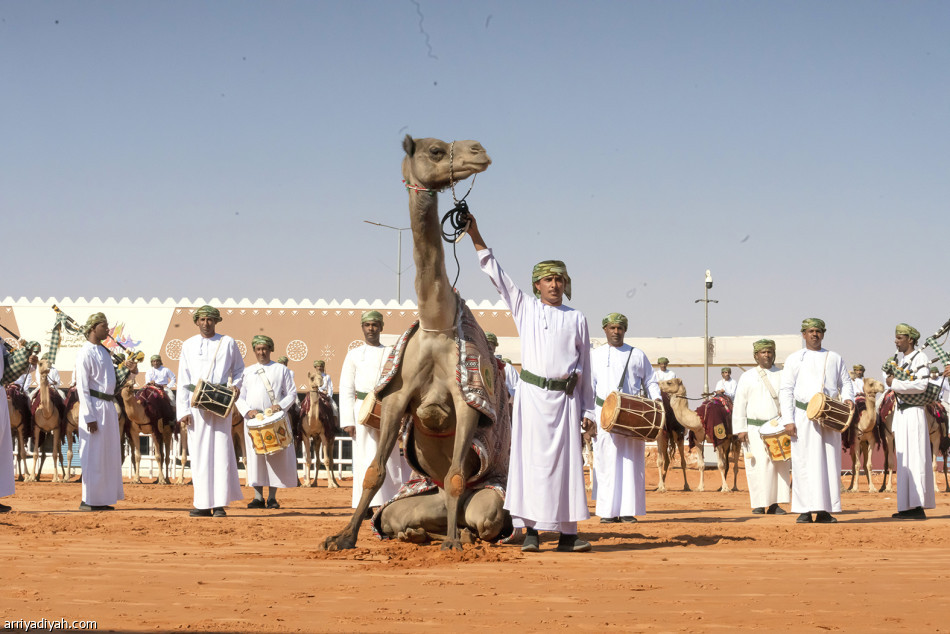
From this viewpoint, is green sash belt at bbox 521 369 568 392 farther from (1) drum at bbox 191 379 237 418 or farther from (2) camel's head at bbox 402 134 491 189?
(1) drum at bbox 191 379 237 418

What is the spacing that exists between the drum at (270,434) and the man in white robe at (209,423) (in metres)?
1.21

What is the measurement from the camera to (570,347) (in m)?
7.88

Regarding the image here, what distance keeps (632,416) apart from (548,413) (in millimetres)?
3008

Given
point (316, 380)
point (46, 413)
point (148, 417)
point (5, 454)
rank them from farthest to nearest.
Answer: point (316, 380) → point (46, 413) → point (148, 417) → point (5, 454)

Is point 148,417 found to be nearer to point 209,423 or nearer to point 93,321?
point 93,321

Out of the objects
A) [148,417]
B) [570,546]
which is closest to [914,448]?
[570,546]

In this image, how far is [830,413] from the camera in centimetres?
1125

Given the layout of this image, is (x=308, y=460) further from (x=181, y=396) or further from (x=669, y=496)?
(x=181, y=396)

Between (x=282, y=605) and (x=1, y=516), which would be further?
(x=1, y=516)

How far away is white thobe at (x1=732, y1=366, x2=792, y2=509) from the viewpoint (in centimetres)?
1339

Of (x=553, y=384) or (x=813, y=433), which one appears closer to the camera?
(x=553, y=384)

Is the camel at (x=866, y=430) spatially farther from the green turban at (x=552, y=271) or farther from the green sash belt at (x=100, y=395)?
the green sash belt at (x=100, y=395)

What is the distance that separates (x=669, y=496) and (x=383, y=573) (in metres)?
11.6

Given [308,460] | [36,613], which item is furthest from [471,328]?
[308,460]
